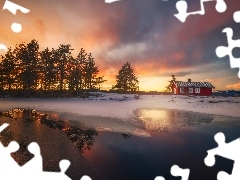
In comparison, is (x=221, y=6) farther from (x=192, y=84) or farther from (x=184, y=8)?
(x=192, y=84)

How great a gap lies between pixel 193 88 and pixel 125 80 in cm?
2535

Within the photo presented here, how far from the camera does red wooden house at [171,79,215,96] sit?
2328 inches

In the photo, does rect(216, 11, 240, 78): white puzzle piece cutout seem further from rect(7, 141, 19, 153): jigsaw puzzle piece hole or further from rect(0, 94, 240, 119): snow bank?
rect(0, 94, 240, 119): snow bank

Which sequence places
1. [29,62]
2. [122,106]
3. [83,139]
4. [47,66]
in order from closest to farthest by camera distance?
1. [83,139]
2. [122,106]
3. [29,62]
4. [47,66]

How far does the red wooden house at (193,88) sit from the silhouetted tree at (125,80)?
1976 cm

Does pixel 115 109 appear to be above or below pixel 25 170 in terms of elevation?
above

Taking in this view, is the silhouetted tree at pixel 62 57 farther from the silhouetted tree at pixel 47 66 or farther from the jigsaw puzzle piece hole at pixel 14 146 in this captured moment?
the jigsaw puzzle piece hole at pixel 14 146

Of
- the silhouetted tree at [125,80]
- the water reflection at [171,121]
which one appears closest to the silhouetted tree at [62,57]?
the silhouetted tree at [125,80]

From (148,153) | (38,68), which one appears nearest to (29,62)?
(38,68)

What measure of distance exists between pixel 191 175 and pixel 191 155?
2.01m

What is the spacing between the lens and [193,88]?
196 ft

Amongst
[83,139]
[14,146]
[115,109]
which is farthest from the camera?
[115,109]

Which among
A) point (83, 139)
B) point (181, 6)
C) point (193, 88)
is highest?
point (181, 6)

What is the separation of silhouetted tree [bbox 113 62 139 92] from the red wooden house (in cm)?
1976
